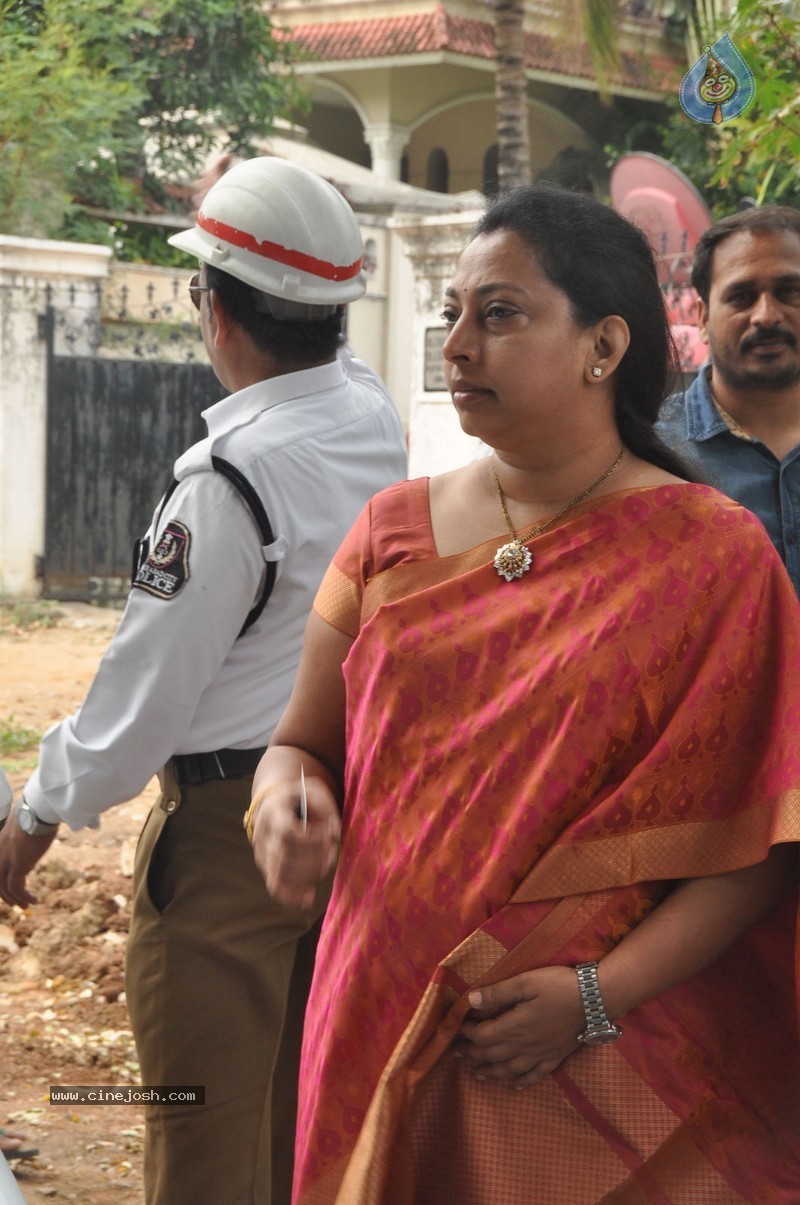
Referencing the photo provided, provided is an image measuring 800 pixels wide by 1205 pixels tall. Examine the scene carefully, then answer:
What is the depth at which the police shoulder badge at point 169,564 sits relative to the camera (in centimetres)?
233

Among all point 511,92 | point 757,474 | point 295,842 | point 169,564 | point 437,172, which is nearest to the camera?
point 295,842

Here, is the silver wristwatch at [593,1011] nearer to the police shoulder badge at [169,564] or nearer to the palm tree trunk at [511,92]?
the police shoulder badge at [169,564]

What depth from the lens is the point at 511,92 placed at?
11.2 m

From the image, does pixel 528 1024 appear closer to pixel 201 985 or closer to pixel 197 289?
pixel 201 985

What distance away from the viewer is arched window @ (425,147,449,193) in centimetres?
2217

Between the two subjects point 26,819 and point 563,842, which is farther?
point 26,819

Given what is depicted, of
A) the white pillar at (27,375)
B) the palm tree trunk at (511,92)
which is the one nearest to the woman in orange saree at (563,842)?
the white pillar at (27,375)

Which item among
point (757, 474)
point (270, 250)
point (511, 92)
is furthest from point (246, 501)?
point (511, 92)

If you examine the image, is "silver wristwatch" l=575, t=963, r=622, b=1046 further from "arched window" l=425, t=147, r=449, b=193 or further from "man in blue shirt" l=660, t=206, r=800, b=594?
"arched window" l=425, t=147, r=449, b=193

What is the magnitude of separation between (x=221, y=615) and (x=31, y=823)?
492mm

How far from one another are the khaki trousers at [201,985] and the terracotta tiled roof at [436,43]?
16946mm

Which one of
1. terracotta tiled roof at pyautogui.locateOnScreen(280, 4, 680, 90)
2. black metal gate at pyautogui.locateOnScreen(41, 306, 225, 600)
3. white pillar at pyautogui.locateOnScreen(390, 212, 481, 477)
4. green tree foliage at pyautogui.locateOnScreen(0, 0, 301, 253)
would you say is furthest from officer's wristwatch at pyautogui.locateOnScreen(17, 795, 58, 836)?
terracotta tiled roof at pyautogui.locateOnScreen(280, 4, 680, 90)

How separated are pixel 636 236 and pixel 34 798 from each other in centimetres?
134

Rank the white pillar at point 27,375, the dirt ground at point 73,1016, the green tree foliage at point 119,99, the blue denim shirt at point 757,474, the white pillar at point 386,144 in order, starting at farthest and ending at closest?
the white pillar at point 386,144 → the green tree foliage at point 119,99 → the white pillar at point 27,375 → the dirt ground at point 73,1016 → the blue denim shirt at point 757,474
